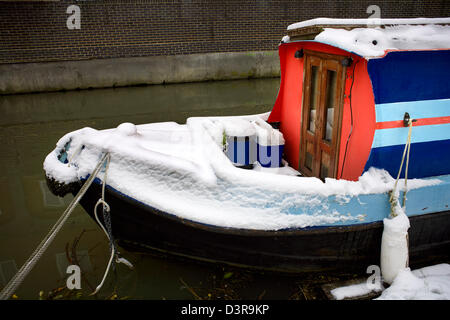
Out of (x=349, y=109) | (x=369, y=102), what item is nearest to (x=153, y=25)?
(x=349, y=109)

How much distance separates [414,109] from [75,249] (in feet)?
12.3

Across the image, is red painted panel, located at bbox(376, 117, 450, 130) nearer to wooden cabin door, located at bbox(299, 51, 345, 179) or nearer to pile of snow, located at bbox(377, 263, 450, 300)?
wooden cabin door, located at bbox(299, 51, 345, 179)

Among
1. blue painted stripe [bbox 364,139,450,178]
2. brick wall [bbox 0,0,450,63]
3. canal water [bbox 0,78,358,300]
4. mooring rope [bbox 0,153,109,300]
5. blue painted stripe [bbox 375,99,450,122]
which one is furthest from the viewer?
brick wall [bbox 0,0,450,63]

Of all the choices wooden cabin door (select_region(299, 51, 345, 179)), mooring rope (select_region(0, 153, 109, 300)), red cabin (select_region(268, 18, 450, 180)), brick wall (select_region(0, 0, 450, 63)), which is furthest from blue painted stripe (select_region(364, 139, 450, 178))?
brick wall (select_region(0, 0, 450, 63))

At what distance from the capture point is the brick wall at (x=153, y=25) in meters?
10.9

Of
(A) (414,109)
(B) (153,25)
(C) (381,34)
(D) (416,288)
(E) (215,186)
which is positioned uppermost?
(B) (153,25)

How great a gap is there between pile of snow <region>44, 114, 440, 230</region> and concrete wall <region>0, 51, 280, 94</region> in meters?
9.39

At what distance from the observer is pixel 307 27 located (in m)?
3.23

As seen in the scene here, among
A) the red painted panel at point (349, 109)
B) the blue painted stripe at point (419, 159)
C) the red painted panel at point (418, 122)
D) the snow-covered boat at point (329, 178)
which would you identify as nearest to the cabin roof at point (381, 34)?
the snow-covered boat at point (329, 178)

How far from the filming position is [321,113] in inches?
140

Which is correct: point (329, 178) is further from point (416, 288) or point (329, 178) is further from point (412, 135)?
point (416, 288)

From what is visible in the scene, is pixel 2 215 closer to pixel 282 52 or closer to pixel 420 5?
pixel 282 52

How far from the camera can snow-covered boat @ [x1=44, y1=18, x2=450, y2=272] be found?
2.78 metres
